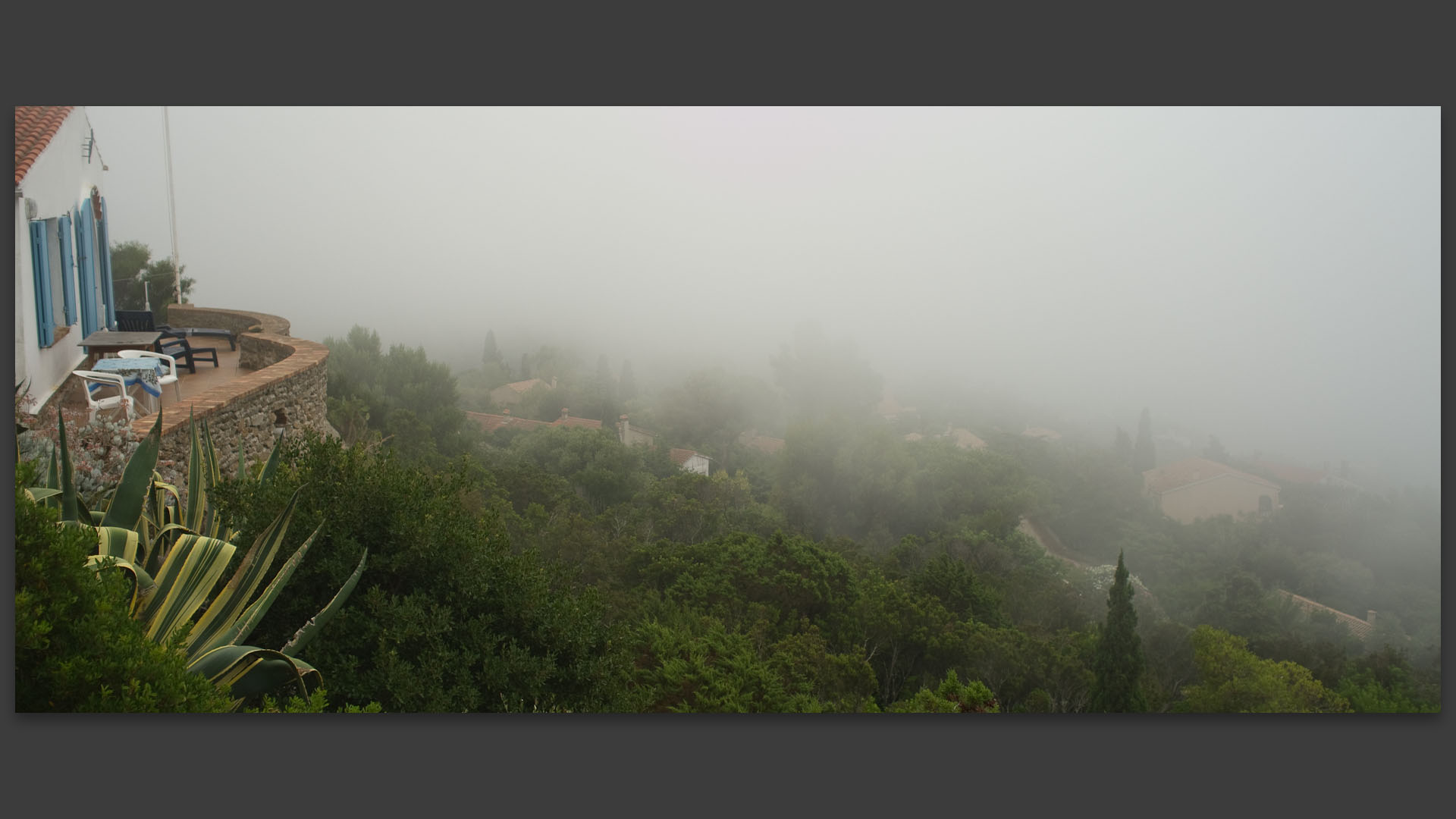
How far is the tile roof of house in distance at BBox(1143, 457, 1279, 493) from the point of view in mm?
5609

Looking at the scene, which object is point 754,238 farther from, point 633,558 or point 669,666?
point 669,666

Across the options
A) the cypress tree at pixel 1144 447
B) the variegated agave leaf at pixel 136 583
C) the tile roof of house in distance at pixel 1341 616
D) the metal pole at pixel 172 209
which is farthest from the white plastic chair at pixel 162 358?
the tile roof of house in distance at pixel 1341 616

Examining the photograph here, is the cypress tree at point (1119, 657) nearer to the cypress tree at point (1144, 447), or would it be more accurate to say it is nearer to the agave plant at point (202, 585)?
the cypress tree at point (1144, 447)

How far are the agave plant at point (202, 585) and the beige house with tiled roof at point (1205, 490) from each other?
4609mm

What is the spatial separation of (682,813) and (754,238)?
11.4 feet

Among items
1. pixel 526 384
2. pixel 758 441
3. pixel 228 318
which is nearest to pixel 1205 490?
pixel 758 441

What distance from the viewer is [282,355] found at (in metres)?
6.75

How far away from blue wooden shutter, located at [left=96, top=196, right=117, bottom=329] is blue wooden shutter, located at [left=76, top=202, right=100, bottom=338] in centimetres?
4

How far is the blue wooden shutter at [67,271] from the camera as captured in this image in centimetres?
585

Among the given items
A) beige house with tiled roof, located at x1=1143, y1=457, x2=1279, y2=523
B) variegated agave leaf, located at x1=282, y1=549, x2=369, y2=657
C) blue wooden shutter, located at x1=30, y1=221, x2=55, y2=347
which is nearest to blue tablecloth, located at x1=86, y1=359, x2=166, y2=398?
blue wooden shutter, located at x1=30, y1=221, x2=55, y2=347

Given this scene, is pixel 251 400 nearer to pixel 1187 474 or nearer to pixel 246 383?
pixel 246 383

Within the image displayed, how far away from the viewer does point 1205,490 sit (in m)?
5.60

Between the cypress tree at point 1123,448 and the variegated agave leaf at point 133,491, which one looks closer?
the variegated agave leaf at point 133,491

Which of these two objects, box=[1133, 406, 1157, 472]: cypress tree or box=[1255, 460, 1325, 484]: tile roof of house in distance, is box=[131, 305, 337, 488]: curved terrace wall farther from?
box=[1255, 460, 1325, 484]: tile roof of house in distance
